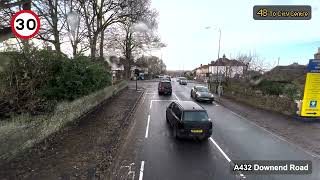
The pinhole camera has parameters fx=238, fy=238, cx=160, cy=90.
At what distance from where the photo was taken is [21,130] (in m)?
8.09

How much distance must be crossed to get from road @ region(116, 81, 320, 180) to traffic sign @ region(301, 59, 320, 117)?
172 inches

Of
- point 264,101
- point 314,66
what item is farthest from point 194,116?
point 264,101

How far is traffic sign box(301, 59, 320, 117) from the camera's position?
49.9ft

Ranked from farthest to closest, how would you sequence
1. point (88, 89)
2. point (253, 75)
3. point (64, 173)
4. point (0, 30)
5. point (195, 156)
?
1. point (253, 75)
2. point (88, 89)
3. point (0, 30)
4. point (195, 156)
5. point (64, 173)

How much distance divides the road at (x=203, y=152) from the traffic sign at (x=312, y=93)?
4.37 metres

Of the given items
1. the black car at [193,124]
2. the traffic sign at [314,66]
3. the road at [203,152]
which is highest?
the traffic sign at [314,66]

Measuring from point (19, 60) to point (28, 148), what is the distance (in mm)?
4642

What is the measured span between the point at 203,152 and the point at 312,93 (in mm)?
10404

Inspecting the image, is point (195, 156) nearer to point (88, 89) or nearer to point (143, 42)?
point (88, 89)

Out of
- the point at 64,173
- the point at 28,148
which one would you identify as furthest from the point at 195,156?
the point at 28,148

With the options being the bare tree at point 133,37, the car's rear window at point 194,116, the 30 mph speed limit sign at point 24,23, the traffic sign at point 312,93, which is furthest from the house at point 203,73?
the 30 mph speed limit sign at point 24,23

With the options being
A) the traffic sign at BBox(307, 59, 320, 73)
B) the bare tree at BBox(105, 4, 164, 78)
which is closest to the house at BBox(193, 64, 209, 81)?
the bare tree at BBox(105, 4, 164, 78)

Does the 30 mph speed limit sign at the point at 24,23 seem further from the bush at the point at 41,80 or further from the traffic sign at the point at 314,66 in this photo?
the traffic sign at the point at 314,66

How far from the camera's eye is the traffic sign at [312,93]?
49.9ft
